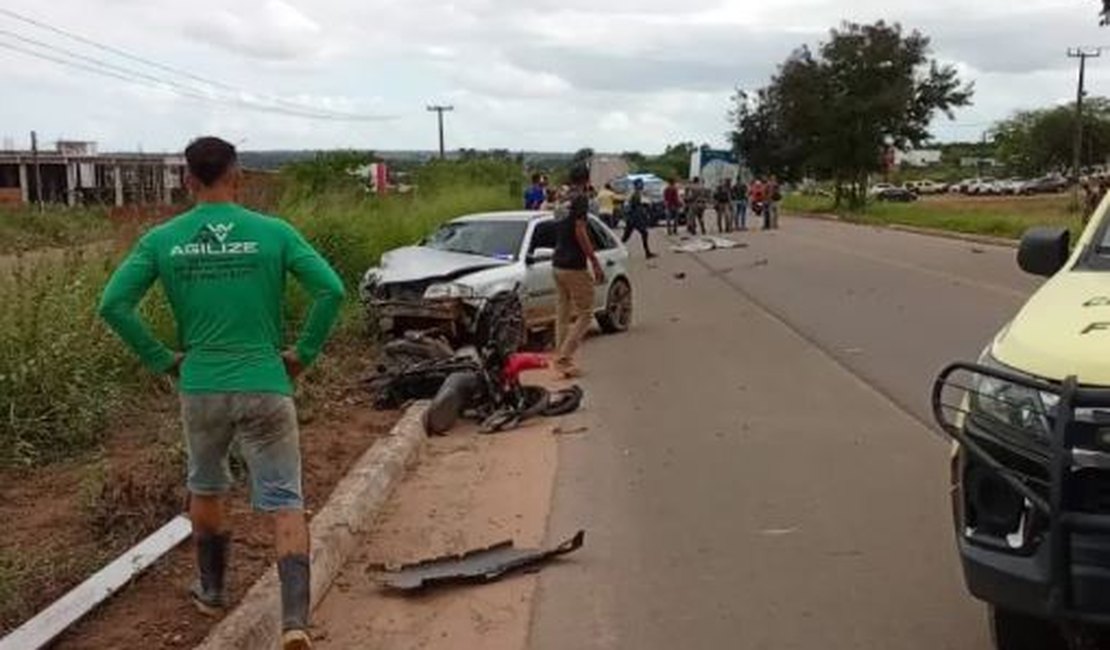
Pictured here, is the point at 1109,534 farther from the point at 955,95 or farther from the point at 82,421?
the point at 955,95

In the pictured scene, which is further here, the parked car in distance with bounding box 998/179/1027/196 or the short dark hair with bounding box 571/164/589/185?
the parked car in distance with bounding box 998/179/1027/196

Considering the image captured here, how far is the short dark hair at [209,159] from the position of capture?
4.94 metres

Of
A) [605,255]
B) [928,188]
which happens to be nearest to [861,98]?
[605,255]

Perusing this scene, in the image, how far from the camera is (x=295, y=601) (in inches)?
196

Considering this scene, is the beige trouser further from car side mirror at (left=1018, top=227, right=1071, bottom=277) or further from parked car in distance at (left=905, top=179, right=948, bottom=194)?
parked car in distance at (left=905, top=179, right=948, bottom=194)

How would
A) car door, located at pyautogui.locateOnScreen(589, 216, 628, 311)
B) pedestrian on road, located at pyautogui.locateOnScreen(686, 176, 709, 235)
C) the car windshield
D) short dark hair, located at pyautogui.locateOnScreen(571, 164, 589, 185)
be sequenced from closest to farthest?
short dark hair, located at pyautogui.locateOnScreen(571, 164, 589, 185) → the car windshield → car door, located at pyautogui.locateOnScreen(589, 216, 628, 311) → pedestrian on road, located at pyautogui.locateOnScreen(686, 176, 709, 235)

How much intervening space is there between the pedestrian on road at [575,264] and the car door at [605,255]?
2.62 m

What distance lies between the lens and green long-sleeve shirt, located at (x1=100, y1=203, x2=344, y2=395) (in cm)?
488

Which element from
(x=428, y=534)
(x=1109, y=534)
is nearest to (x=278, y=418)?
(x=428, y=534)

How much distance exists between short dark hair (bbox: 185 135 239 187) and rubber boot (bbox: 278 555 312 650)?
139cm

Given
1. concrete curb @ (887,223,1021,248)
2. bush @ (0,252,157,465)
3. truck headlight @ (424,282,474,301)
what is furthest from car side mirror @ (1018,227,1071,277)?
concrete curb @ (887,223,1021,248)

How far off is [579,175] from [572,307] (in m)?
1.28

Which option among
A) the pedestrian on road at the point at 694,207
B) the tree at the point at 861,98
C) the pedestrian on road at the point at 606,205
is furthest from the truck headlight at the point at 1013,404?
the tree at the point at 861,98

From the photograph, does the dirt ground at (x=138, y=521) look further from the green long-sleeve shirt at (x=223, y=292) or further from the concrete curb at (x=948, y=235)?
the concrete curb at (x=948, y=235)
